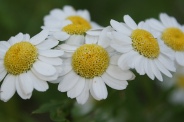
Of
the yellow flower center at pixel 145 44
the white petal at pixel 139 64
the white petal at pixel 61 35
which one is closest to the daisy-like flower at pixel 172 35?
the yellow flower center at pixel 145 44

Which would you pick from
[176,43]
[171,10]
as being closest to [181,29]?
[176,43]

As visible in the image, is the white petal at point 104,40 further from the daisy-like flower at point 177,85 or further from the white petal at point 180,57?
the daisy-like flower at point 177,85

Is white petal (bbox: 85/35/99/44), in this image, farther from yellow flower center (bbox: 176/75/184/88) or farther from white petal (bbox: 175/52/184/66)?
yellow flower center (bbox: 176/75/184/88)

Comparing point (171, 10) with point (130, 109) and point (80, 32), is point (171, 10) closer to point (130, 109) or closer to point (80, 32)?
point (130, 109)

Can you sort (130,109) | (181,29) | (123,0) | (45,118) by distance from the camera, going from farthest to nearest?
(123,0), (45,118), (130,109), (181,29)

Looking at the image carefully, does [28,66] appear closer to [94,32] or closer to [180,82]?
[94,32]
